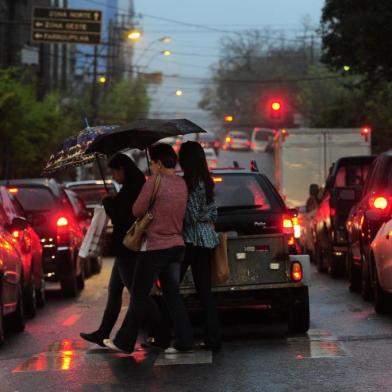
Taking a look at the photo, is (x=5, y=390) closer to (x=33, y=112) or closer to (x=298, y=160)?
(x=298, y=160)

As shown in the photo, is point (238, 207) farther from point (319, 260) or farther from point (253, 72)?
point (253, 72)

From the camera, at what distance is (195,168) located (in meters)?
9.62

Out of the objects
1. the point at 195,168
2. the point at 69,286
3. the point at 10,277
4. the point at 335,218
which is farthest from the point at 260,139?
the point at 195,168

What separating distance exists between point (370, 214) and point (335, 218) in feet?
16.5

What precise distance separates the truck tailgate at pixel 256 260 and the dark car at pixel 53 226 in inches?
229

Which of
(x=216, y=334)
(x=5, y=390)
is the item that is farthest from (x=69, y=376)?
(x=216, y=334)

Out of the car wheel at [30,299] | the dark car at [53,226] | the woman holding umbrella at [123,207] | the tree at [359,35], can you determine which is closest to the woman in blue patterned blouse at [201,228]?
the woman holding umbrella at [123,207]

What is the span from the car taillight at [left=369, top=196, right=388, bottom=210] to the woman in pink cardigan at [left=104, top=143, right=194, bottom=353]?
4551mm

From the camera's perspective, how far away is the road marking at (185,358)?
29.8 feet

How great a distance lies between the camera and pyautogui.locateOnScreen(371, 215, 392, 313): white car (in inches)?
461

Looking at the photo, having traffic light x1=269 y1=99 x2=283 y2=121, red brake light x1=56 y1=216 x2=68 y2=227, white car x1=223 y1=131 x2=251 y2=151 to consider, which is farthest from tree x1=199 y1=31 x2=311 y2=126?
red brake light x1=56 y1=216 x2=68 y2=227

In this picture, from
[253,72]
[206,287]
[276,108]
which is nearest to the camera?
[206,287]

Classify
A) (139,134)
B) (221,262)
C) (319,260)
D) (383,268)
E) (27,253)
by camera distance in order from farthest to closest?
1. (319,260)
2. (27,253)
3. (383,268)
4. (139,134)
5. (221,262)

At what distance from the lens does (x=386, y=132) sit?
48.9 m
